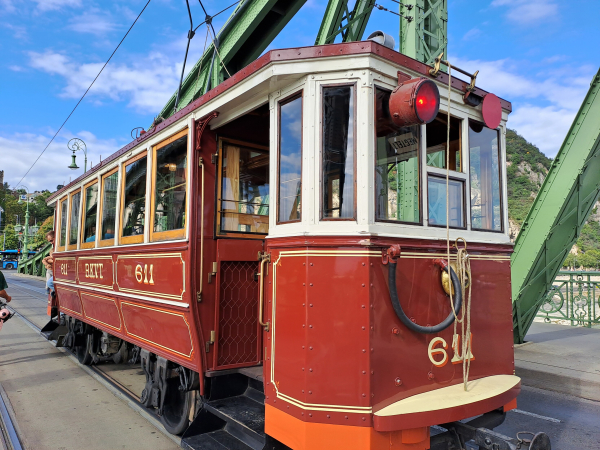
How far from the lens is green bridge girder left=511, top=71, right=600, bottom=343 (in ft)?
22.3

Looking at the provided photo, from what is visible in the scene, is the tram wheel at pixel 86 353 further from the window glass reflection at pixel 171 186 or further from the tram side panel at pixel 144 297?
the window glass reflection at pixel 171 186

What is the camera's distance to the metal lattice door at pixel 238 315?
3988 millimetres

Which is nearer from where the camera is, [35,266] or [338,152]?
A: [338,152]

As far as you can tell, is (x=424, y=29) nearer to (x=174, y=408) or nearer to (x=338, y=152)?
(x=338, y=152)

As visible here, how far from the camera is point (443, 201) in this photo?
320 cm

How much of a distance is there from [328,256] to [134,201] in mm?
3039

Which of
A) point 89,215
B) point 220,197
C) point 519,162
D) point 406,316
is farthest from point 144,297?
point 519,162

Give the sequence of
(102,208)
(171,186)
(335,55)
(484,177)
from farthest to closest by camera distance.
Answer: (102,208) → (171,186) → (484,177) → (335,55)

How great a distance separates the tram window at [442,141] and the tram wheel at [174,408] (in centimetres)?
306

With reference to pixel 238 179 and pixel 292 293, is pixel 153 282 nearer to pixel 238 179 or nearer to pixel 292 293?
pixel 238 179

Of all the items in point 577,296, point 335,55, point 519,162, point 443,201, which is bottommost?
point 577,296

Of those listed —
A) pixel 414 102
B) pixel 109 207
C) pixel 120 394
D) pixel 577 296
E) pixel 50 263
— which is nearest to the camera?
pixel 414 102

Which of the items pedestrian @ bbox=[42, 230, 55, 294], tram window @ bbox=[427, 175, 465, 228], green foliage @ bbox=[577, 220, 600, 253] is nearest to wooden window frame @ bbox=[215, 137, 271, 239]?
tram window @ bbox=[427, 175, 465, 228]

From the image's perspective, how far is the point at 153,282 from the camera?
4.37 metres
